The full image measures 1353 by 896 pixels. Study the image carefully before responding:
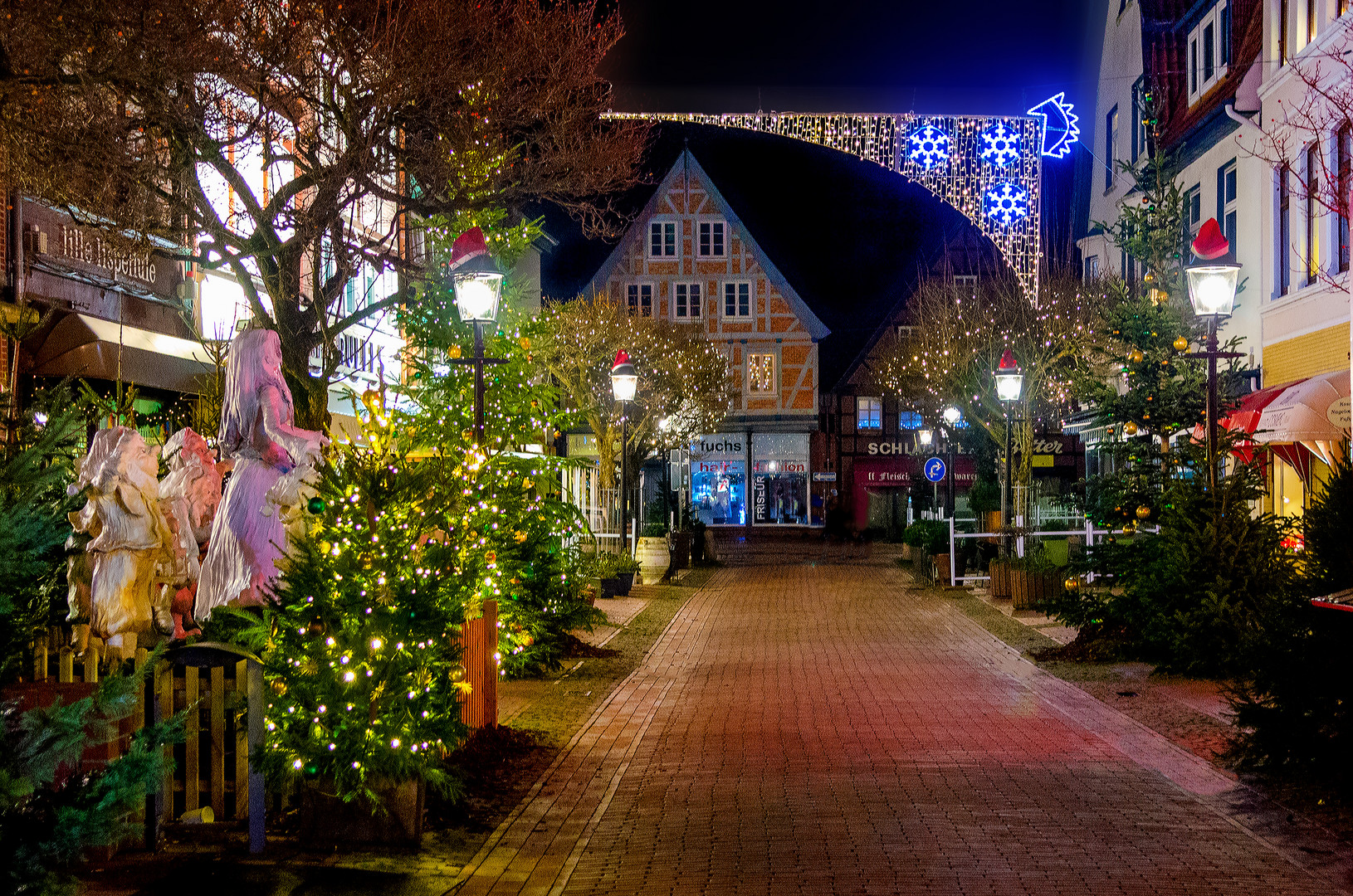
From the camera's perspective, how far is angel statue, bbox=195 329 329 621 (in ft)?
28.7

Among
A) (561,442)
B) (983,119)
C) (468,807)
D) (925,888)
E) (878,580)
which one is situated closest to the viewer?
(925,888)

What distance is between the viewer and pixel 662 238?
51.7m

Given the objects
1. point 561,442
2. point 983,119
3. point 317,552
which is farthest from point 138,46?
point 561,442

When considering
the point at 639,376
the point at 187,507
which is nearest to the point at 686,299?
the point at 639,376

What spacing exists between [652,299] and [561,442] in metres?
15.5

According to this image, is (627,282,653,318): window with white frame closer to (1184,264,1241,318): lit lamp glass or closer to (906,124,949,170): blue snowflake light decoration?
(906,124,949,170): blue snowflake light decoration

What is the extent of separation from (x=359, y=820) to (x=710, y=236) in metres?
46.5

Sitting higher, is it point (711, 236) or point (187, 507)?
point (711, 236)

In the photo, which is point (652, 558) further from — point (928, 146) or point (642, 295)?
point (642, 295)

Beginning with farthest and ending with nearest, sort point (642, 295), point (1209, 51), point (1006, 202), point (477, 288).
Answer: point (642, 295), point (1006, 202), point (1209, 51), point (477, 288)

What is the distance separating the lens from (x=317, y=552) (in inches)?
272

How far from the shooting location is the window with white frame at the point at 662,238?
51688 millimetres

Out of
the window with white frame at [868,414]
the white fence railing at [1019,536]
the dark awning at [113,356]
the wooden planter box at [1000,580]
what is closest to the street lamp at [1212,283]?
the white fence railing at [1019,536]

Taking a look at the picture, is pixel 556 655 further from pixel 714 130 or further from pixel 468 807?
pixel 714 130
